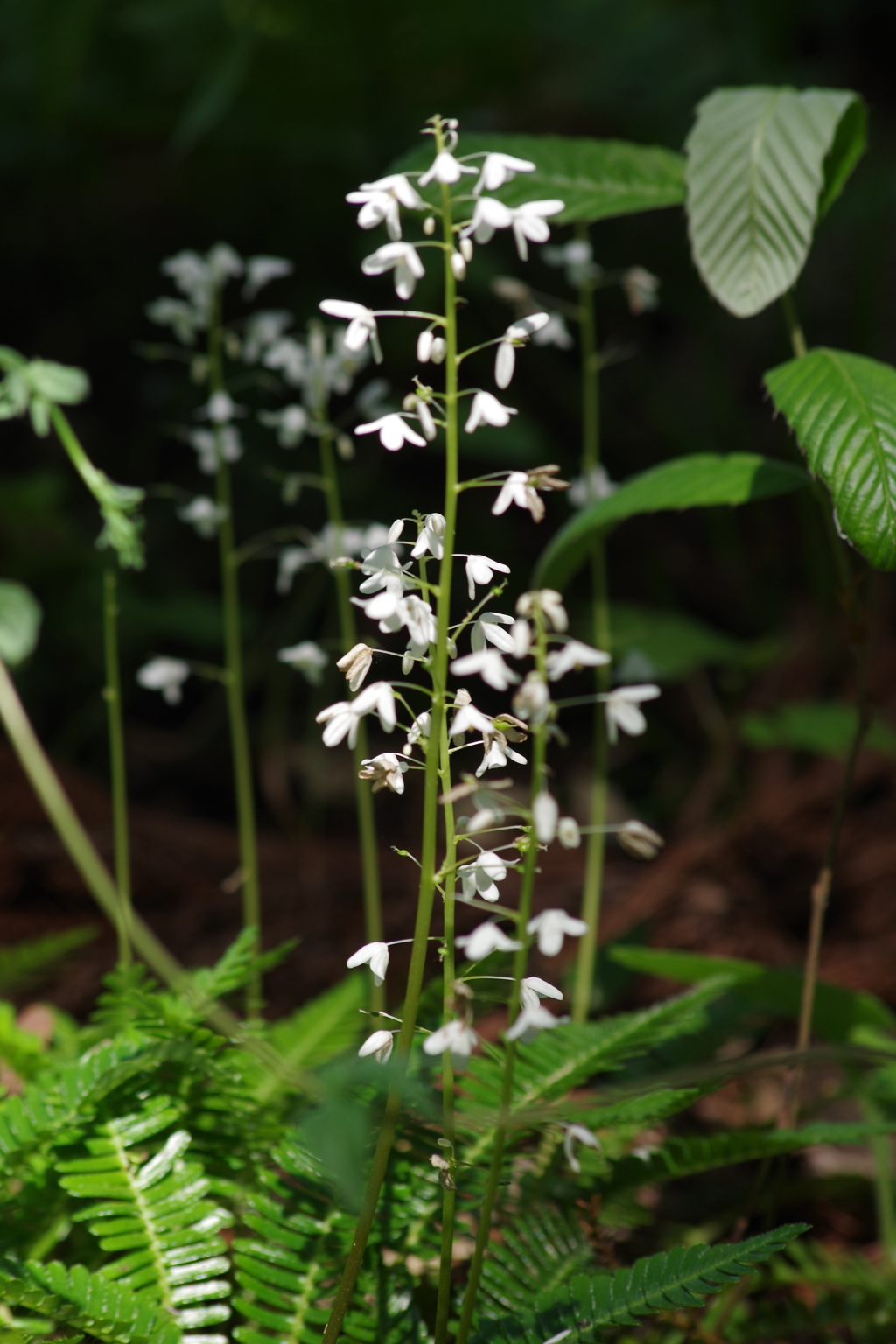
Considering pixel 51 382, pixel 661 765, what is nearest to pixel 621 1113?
pixel 51 382

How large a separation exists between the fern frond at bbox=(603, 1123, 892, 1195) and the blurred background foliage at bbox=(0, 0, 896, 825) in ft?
5.89

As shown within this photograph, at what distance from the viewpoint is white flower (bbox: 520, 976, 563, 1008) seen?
29.1 inches

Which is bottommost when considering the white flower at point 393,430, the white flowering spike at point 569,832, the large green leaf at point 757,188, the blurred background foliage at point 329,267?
the white flowering spike at point 569,832

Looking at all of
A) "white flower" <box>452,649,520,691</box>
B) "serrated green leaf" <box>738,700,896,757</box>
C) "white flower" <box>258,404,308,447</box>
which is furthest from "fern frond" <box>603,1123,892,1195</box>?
"serrated green leaf" <box>738,700,896,757</box>

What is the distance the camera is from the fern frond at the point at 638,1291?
816 mm

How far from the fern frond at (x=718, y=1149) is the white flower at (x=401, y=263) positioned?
3.03ft

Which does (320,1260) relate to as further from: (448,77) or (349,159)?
(448,77)

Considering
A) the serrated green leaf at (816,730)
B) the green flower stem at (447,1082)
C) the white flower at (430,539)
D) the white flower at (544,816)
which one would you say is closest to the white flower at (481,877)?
the green flower stem at (447,1082)

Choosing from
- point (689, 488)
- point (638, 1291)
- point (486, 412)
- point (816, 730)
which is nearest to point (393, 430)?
point (486, 412)

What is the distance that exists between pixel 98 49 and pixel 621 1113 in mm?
3944

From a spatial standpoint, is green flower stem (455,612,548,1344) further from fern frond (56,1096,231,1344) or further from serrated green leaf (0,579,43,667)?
serrated green leaf (0,579,43,667)

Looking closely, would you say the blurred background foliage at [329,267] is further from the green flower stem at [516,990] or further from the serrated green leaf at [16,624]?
the green flower stem at [516,990]

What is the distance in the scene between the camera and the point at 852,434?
1.00m

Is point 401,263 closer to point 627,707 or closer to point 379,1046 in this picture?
point 627,707
